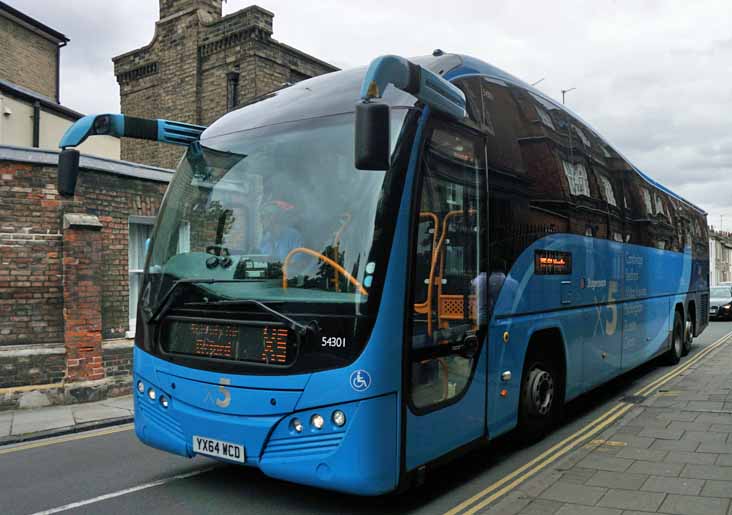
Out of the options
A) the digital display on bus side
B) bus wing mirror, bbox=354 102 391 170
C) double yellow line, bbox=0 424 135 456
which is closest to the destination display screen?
bus wing mirror, bbox=354 102 391 170

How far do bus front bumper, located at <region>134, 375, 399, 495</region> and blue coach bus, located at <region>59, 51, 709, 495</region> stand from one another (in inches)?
0.4

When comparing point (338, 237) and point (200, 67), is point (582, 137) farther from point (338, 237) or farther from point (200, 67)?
point (200, 67)

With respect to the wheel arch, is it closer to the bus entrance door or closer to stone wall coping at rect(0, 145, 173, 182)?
the bus entrance door

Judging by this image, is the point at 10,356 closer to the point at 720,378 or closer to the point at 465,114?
the point at 465,114

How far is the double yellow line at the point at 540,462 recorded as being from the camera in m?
4.91

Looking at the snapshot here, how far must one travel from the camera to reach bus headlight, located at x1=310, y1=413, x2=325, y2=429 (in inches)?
166

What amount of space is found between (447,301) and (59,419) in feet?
19.7

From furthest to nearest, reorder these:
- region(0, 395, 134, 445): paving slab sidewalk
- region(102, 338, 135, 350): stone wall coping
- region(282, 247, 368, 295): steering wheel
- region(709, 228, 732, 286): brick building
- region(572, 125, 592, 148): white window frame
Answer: region(709, 228, 732, 286): brick building, region(102, 338, 135, 350): stone wall coping, region(572, 125, 592, 148): white window frame, region(0, 395, 134, 445): paving slab sidewalk, region(282, 247, 368, 295): steering wheel

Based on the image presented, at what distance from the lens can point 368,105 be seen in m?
3.84

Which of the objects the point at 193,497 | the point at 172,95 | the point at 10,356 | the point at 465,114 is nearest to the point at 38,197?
the point at 10,356

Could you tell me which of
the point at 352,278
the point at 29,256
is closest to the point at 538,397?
the point at 352,278

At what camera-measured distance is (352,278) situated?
4297 mm

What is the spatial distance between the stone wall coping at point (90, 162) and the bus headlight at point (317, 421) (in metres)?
6.26

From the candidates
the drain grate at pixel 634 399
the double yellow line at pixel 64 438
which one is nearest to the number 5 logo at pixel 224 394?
the double yellow line at pixel 64 438
